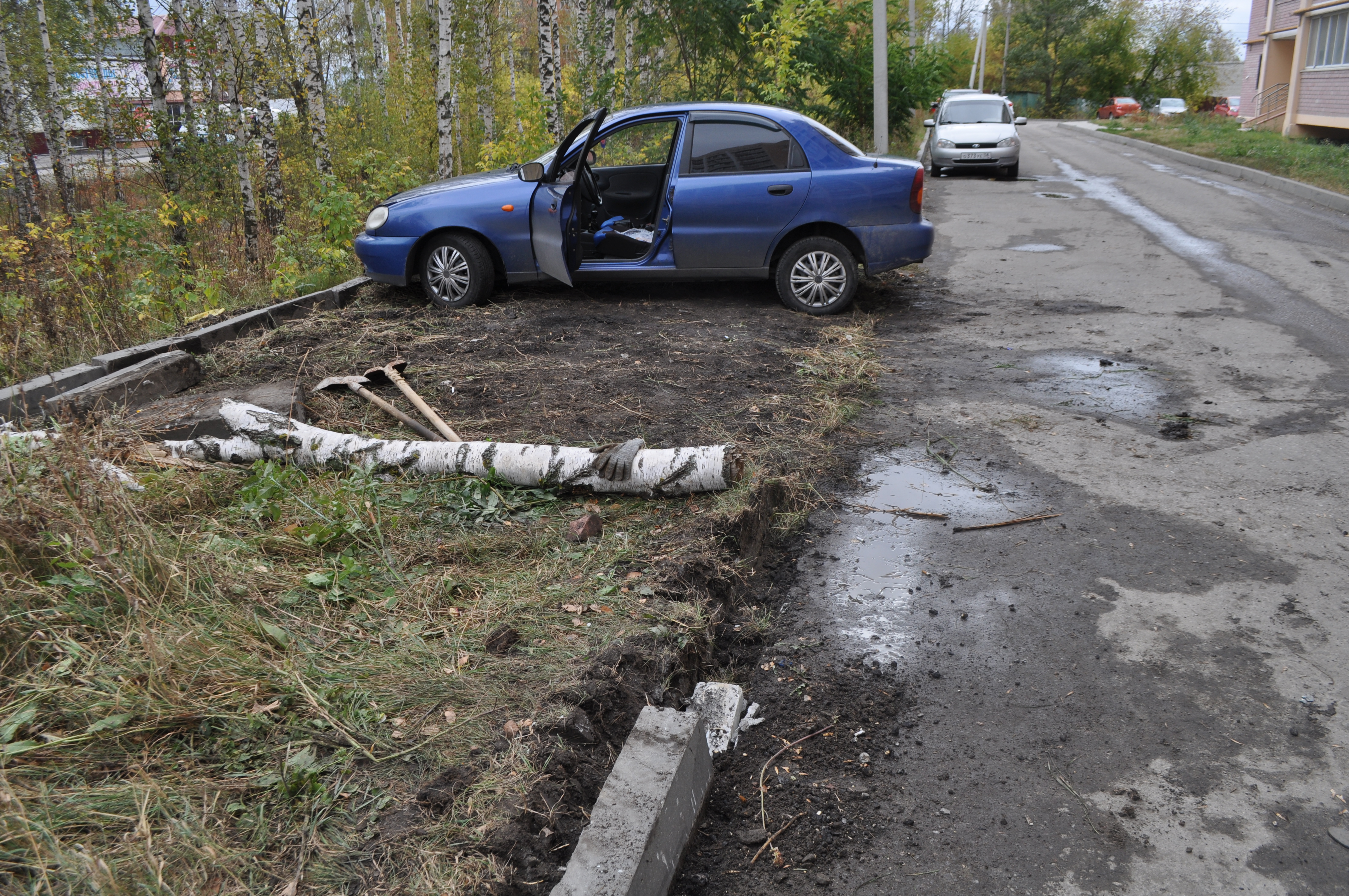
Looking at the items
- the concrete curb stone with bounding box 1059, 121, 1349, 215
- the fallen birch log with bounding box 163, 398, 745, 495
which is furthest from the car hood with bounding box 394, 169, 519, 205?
the concrete curb stone with bounding box 1059, 121, 1349, 215

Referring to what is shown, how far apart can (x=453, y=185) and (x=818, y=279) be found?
11.2 feet

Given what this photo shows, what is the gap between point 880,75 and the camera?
645 inches

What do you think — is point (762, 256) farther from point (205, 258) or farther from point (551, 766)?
point (205, 258)

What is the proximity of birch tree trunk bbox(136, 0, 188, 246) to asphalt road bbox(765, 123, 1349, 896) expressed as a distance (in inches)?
429

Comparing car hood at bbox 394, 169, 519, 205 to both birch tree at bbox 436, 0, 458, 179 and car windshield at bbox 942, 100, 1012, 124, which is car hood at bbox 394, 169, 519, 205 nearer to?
birch tree at bbox 436, 0, 458, 179

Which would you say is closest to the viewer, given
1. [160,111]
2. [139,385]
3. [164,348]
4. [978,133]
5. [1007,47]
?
[139,385]

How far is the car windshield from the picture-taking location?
20422 millimetres

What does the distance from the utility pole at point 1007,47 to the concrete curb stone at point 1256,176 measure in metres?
44.1

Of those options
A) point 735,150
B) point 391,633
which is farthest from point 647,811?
point 735,150

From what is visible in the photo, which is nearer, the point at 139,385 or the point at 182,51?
the point at 139,385

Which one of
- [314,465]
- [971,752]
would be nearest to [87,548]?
[314,465]

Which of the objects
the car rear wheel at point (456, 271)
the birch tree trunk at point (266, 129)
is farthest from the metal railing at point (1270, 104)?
the car rear wheel at point (456, 271)

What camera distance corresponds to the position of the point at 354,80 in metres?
25.0

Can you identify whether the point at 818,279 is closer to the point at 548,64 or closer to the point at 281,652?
the point at 281,652
